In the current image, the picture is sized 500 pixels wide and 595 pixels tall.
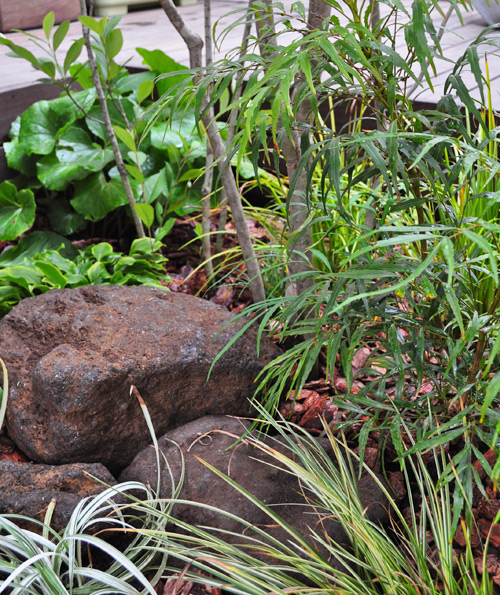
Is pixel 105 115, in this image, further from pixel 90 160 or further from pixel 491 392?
pixel 491 392

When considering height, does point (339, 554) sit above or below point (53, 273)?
below

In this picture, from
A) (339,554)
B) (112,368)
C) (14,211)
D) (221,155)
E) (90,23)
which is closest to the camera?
(339,554)

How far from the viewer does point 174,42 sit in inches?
175

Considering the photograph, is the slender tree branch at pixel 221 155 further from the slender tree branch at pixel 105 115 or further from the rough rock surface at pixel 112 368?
the slender tree branch at pixel 105 115

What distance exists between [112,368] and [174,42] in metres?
3.41

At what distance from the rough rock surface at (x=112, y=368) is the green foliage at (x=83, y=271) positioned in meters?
0.24

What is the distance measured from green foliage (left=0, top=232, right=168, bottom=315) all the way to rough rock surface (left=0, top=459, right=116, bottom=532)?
2.50 ft

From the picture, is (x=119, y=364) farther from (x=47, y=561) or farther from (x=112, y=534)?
(x=47, y=561)

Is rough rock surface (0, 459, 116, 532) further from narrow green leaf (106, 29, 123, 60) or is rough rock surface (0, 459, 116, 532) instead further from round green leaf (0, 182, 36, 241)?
narrow green leaf (106, 29, 123, 60)

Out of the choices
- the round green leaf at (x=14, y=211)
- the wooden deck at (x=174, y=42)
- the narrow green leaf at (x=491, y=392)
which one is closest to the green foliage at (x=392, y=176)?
the narrow green leaf at (x=491, y=392)

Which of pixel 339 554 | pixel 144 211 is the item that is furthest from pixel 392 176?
pixel 144 211

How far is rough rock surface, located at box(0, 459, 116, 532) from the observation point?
1.41 m

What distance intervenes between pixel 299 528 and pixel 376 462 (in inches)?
10.6

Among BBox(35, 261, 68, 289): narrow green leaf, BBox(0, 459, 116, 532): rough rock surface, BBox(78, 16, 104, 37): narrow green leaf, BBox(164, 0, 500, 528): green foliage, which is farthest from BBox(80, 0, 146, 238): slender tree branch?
BBox(0, 459, 116, 532): rough rock surface
